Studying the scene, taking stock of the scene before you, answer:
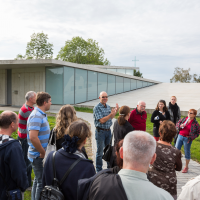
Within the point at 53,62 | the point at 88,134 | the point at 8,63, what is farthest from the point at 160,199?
the point at 8,63

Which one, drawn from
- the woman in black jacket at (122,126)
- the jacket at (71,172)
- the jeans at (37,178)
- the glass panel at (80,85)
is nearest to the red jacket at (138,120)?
the woman in black jacket at (122,126)

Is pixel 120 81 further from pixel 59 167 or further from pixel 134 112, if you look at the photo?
pixel 59 167

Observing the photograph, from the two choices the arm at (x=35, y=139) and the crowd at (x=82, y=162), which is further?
the arm at (x=35, y=139)

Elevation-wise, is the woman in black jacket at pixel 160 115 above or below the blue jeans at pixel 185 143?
above

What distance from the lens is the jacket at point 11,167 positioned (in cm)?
232

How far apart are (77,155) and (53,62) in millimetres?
14575

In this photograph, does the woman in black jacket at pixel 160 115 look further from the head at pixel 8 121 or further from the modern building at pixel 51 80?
the modern building at pixel 51 80

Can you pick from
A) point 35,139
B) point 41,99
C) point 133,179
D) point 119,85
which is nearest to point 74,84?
point 119,85

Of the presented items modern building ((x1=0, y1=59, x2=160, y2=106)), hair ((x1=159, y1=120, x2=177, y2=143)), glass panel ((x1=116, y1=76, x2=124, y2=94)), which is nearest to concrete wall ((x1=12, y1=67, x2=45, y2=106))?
modern building ((x1=0, y1=59, x2=160, y2=106))

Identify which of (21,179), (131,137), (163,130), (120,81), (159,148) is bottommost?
(21,179)

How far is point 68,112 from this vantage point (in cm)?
306

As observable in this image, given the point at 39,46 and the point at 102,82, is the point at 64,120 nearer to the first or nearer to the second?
the point at 102,82

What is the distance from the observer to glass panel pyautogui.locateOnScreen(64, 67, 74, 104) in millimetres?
17484

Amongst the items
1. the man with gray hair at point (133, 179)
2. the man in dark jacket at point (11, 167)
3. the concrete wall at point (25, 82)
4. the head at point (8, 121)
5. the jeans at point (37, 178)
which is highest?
the concrete wall at point (25, 82)
